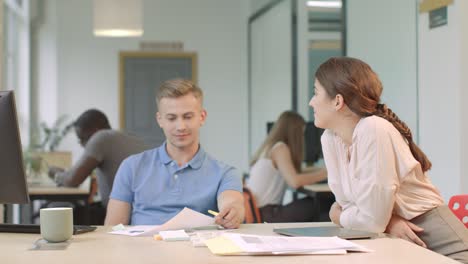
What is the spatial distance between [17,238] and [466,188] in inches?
107

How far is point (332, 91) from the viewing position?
8.10 ft

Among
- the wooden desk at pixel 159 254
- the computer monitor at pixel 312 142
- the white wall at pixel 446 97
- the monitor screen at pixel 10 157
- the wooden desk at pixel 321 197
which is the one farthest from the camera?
the computer monitor at pixel 312 142

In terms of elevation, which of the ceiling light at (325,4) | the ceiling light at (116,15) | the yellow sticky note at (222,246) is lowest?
the yellow sticky note at (222,246)

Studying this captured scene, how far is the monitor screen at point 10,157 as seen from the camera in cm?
232

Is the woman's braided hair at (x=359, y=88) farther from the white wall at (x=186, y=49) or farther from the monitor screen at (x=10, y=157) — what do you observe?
the white wall at (x=186, y=49)

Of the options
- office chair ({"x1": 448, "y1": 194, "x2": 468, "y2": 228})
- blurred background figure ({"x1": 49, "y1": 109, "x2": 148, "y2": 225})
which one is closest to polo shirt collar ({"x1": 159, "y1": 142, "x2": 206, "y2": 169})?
office chair ({"x1": 448, "y1": 194, "x2": 468, "y2": 228})

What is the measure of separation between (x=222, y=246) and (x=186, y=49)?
30.0 ft

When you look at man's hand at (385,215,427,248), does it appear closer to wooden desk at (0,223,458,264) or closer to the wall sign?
wooden desk at (0,223,458,264)

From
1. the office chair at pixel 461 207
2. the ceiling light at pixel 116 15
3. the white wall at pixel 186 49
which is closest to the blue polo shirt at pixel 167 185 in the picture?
the office chair at pixel 461 207

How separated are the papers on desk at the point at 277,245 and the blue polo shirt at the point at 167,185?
771mm

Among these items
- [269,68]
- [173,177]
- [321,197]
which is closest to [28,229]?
[173,177]

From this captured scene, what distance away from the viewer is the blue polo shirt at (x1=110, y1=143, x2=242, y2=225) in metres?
2.90

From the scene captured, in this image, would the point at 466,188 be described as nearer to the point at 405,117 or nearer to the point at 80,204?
the point at 405,117

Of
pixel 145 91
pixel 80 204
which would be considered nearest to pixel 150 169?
pixel 80 204
